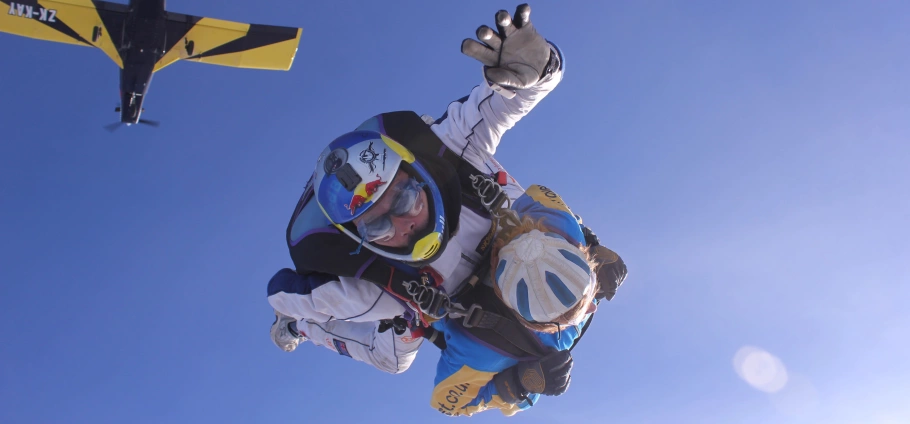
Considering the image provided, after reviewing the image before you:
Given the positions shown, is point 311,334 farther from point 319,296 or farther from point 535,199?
point 535,199

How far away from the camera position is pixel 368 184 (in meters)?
3.98

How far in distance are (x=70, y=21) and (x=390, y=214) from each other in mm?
13937

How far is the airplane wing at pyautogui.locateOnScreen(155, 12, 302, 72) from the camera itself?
1451 cm

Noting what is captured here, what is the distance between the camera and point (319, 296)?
4.36m

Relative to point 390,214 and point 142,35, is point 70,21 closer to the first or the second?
point 142,35

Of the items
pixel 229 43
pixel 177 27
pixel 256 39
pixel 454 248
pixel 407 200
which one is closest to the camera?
pixel 407 200

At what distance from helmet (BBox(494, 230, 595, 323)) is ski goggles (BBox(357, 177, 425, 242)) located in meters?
0.90

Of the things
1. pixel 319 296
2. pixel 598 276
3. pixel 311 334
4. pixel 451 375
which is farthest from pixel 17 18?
pixel 598 276

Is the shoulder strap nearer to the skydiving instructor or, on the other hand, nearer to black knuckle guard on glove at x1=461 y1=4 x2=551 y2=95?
the skydiving instructor

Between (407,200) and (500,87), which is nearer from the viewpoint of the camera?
(500,87)

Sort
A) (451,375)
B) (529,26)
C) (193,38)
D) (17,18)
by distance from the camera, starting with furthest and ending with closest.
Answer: (193,38) < (17,18) < (451,375) < (529,26)

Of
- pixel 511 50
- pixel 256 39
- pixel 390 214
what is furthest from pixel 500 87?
pixel 256 39

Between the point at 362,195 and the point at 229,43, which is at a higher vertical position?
the point at 229,43

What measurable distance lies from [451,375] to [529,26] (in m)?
3.09
